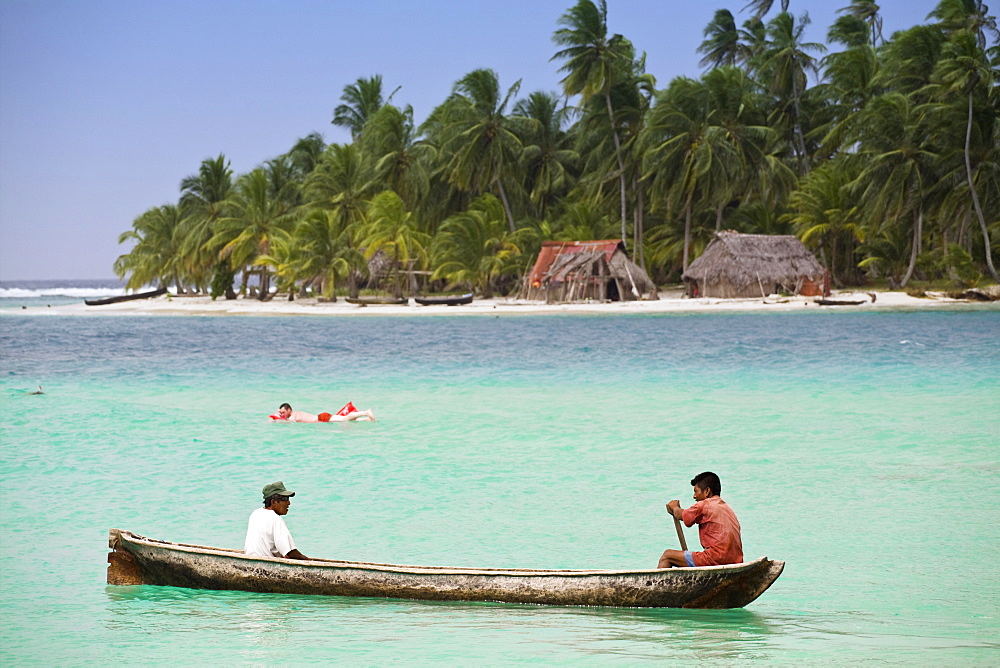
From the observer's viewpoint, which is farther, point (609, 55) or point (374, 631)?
point (609, 55)

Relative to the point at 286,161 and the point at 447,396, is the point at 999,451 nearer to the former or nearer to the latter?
the point at 447,396

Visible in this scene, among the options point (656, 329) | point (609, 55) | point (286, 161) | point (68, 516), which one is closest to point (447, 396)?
point (68, 516)

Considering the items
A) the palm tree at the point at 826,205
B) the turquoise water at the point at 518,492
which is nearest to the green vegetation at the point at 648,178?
the palm tree at the point at 826,205

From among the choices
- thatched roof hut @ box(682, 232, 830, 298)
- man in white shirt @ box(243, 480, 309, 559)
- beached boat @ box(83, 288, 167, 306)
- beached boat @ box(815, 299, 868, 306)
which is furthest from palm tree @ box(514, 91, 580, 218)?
man in white shirt @ box(243, 480, 309, 559)

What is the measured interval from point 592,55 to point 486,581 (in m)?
40.9

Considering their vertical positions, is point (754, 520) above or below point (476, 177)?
below

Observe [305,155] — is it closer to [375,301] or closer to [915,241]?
[375,301]

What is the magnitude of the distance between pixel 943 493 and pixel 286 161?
1935 inches

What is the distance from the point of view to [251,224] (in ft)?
154

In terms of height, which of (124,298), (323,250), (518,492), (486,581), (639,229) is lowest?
(518,492)

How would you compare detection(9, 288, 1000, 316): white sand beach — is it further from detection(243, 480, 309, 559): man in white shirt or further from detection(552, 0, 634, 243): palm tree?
Result: detection(243, 480, 309, 559): man in white shirt

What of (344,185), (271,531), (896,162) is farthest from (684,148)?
(271,531)

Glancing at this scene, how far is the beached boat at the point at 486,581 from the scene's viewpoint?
677cm

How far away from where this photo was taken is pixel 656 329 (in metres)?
34.9
